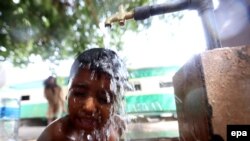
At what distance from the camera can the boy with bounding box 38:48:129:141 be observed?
1.80 metres

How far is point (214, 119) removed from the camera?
57.1 inches

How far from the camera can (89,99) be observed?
5.84 feet

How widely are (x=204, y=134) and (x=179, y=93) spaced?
712 millimetres

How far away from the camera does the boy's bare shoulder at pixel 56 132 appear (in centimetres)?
193

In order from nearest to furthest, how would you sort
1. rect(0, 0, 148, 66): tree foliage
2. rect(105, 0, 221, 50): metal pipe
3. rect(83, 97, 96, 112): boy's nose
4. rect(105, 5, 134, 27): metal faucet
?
rect(83, 97, 96, 112): boy's nose, rect(105, 0, 221, 50): metal pipe, rect(105, 5, 134, 27): metal faucet, rect(0, 0, 148, 66): tree foliage

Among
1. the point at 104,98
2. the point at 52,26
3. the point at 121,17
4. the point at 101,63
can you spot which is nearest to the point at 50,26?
the point at 52,26

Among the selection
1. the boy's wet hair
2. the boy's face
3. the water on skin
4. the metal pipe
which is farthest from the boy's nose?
the metal pipe

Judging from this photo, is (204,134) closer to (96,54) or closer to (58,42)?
(96,54)

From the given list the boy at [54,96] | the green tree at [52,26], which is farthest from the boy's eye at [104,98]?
the boy at [54,96]

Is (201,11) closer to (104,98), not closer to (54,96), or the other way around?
(104,98)

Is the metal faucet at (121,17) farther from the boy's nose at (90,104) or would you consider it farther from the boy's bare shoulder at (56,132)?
the boy's bare shoulder at (56,132)

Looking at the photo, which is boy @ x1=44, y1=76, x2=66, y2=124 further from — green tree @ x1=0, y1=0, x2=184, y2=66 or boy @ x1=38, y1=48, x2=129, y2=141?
boy @ x1=38, y1=48, x2=129, y2=141

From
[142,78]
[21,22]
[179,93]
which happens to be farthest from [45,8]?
[142,78]

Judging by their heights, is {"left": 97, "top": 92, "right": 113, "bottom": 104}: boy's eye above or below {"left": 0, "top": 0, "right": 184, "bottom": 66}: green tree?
below
